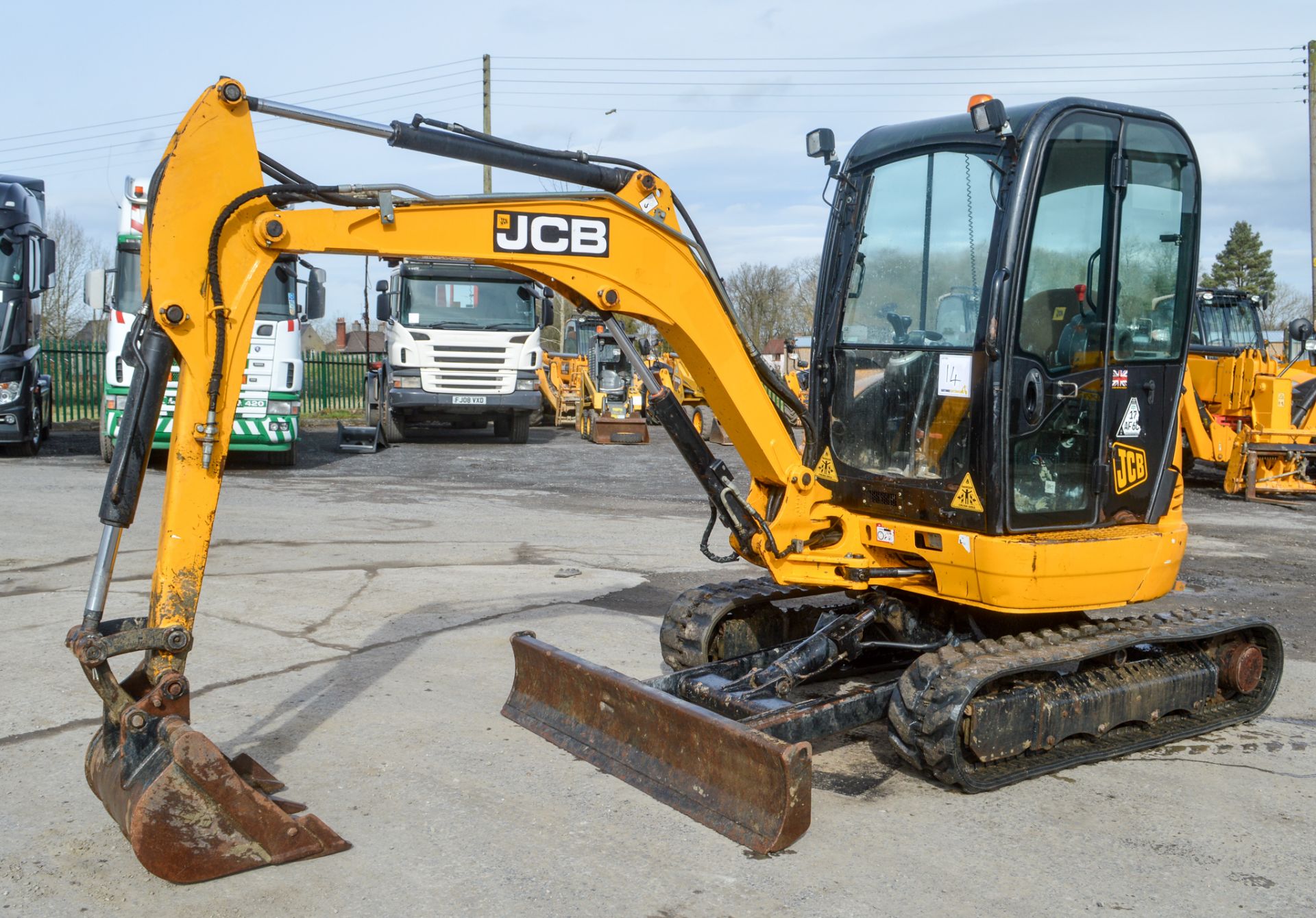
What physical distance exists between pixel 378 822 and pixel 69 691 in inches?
90.6

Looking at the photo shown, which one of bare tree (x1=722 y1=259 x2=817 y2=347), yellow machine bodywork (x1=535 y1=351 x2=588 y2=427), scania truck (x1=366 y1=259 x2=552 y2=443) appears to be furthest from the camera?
bare tree (x1=722 y1=259 x2=817 y2=347)

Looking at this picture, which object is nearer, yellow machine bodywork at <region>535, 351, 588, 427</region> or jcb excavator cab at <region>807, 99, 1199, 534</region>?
jcb excavator cab at <region>807, 99, 1199, 534</region>

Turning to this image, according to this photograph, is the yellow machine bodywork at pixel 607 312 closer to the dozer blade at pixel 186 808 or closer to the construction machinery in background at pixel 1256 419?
the dozer blade at pixel 186 808

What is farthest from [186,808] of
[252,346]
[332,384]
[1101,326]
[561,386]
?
[332,384]

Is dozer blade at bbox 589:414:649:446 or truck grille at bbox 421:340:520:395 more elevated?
truck grille at bbox 421:340:520:395

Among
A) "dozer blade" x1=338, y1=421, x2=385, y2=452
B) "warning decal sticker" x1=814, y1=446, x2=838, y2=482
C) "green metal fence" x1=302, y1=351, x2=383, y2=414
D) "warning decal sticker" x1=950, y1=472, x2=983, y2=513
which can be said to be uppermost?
"green metal fence" x1=302, y1=351, x2=383, y2=414

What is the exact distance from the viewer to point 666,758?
470cm

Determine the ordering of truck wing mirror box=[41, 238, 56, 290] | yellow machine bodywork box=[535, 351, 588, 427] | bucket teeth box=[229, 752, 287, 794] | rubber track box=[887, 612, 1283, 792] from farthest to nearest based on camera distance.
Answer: yellow machine bodywork box=[535, 351, 588, 427]
truck wing mirror box=[41, 238, 56, 290]
rubber track box=[887, 612, 1283, 792]
bucket teeth box=[229, 752, 287, 794]

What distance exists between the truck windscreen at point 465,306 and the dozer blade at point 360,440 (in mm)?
1941

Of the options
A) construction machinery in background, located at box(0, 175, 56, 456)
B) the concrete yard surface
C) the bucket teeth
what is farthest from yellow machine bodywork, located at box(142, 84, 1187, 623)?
construction machinery in background, located at box(0, 175, 56, 456)

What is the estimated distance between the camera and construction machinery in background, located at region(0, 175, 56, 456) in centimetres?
1636

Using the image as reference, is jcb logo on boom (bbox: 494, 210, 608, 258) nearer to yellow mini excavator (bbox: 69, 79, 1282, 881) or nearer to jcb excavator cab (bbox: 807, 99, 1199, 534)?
yellow mini excavator (bbox: 69, 79, 1282, 881)

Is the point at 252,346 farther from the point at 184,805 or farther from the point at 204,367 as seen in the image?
the point at 184,805

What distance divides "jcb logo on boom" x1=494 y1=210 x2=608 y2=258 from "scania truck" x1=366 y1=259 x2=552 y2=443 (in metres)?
15.4
